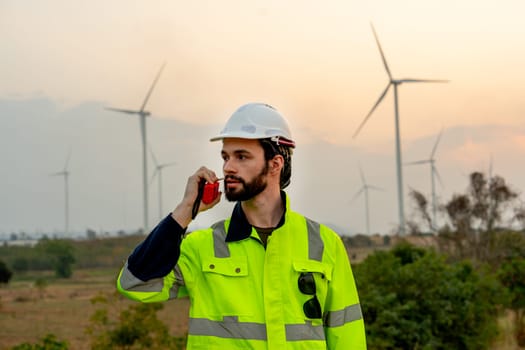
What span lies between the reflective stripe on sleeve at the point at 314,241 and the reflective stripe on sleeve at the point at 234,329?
0.31m

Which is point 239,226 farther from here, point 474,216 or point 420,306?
Answer: point 474,216

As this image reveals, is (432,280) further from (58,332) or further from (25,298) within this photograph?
(25,298)

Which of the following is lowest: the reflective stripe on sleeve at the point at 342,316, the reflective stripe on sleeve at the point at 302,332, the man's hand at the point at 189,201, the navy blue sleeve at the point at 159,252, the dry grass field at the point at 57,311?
the dry grass field at the point at 57,311

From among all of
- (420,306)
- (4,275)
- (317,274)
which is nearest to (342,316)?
(317,274)

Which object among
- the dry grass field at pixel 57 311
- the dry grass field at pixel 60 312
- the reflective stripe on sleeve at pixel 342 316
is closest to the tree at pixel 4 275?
the dry grass field at pixel 60 312

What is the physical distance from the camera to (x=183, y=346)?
11.9 m

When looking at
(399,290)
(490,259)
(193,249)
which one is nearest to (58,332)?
(490,259)

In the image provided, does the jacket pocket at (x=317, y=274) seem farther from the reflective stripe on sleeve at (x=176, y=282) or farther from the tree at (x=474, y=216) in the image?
the tree at (x=474, y=216)

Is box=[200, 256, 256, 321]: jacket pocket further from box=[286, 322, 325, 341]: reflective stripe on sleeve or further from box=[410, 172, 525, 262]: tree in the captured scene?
box=[410, 172, 525, 262]: tree

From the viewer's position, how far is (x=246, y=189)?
334 centimetres

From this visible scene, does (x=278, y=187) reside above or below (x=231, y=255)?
above

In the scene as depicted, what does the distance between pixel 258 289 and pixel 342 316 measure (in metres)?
0.41

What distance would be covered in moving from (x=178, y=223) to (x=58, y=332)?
2196 cm

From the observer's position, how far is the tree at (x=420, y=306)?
11.6 metres
